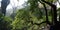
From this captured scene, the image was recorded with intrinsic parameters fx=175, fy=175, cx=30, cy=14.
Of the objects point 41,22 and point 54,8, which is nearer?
point 54,8

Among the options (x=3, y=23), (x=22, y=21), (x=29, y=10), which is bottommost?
(x=3, y=23)

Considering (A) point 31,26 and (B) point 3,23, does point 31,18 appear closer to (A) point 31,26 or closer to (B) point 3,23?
(A) point 31,26

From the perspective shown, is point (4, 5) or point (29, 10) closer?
point (29, 10)

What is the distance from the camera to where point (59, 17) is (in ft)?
38.0

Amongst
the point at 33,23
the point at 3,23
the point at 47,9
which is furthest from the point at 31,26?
the point at 3,23

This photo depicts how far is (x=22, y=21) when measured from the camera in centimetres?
1158

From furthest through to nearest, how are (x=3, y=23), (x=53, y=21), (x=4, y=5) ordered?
(x=4, y=5) → (x=3, y=23) → (x=53, y=21)

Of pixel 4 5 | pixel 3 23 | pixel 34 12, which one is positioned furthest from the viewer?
pixel 4 5

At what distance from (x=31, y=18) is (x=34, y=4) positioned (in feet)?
3.87

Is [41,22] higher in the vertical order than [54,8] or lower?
lower

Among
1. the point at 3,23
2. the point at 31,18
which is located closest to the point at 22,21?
the point at 31,18

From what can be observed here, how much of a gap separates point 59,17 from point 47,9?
3.22 ft

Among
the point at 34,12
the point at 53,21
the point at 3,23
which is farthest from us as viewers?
the point at 3,23

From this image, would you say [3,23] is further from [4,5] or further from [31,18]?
[31,18]
